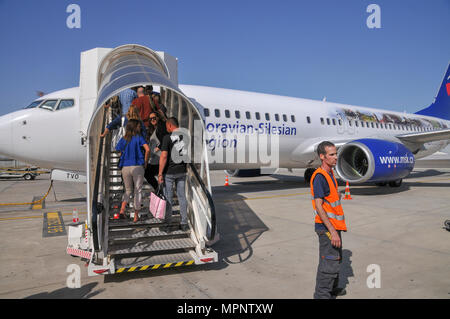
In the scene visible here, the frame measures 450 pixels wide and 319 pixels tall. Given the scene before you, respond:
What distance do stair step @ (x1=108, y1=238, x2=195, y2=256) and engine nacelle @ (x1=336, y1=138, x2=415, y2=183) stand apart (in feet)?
23.6

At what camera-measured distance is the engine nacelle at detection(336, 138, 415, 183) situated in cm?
1018

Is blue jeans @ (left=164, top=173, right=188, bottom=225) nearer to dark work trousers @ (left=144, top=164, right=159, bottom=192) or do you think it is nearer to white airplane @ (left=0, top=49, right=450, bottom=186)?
dark work trousers @ (left=144, top=164, right=159, bottom=192)

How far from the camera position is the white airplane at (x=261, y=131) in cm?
789

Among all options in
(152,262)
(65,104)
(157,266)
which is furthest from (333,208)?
(65,104)

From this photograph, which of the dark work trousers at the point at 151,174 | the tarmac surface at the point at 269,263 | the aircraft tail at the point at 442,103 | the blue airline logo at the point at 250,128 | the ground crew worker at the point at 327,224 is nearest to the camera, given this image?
the ground crew worker at the point at 327,224

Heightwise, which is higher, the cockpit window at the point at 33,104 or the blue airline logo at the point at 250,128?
the cockpit window at the point at 33,104

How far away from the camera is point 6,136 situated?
7594 mm

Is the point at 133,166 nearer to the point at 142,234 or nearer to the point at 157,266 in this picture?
the point at 142,234

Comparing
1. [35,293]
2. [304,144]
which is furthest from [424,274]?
[304,144]

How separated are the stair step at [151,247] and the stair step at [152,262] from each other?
0.09 m

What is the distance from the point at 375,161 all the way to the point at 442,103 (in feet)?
45.6

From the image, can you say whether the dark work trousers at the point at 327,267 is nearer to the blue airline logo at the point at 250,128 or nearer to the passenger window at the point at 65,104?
the blue airline logo at the point at 250,128

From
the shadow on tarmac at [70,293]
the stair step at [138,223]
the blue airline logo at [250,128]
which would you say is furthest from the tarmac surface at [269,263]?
the blue airline logo at [250,128]

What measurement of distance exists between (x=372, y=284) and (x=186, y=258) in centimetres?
224
